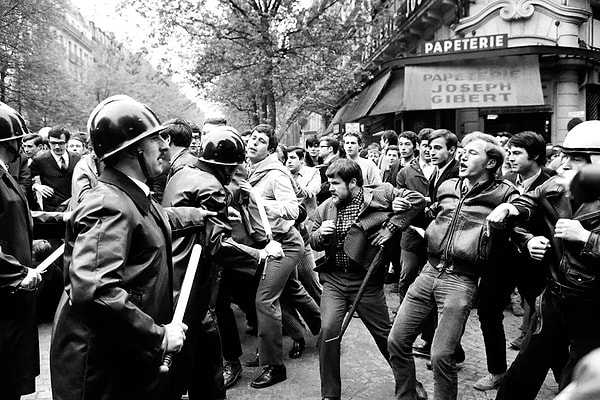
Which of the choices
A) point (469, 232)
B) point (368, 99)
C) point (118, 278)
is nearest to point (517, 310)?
point (469, 232)

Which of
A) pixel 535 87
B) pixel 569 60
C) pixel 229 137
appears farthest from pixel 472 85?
pixel 229 137

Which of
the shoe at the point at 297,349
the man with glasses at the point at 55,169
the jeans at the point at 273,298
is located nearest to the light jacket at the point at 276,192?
the jeans at the point at 273,298

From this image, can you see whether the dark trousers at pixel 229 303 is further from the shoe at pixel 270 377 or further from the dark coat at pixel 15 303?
the dark coat at pixel 15 303

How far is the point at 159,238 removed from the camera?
104 inches

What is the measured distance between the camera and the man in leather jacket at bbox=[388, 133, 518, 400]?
4000 millimetres

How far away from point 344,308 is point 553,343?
1.52m

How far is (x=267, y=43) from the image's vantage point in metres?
18.0

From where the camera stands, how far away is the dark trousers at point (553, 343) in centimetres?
337

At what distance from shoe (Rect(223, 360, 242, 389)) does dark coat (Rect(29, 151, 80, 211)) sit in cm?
363

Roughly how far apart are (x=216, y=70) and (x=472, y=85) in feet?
26.9

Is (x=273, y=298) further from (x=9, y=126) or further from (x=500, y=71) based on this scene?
(x=500, y=71)

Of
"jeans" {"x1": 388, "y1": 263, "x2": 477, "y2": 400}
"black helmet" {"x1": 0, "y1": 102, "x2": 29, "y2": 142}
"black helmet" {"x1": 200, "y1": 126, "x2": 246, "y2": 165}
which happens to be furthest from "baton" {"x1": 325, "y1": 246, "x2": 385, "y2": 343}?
"black helmet" {"x1": 0, "y1": 102, "x2": 29, "y2": 142}

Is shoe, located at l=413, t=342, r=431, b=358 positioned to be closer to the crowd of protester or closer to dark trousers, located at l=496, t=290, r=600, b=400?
the crowd of protester

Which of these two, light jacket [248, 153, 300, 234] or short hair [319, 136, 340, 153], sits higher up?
short hair [319, 136, 340, 153]
